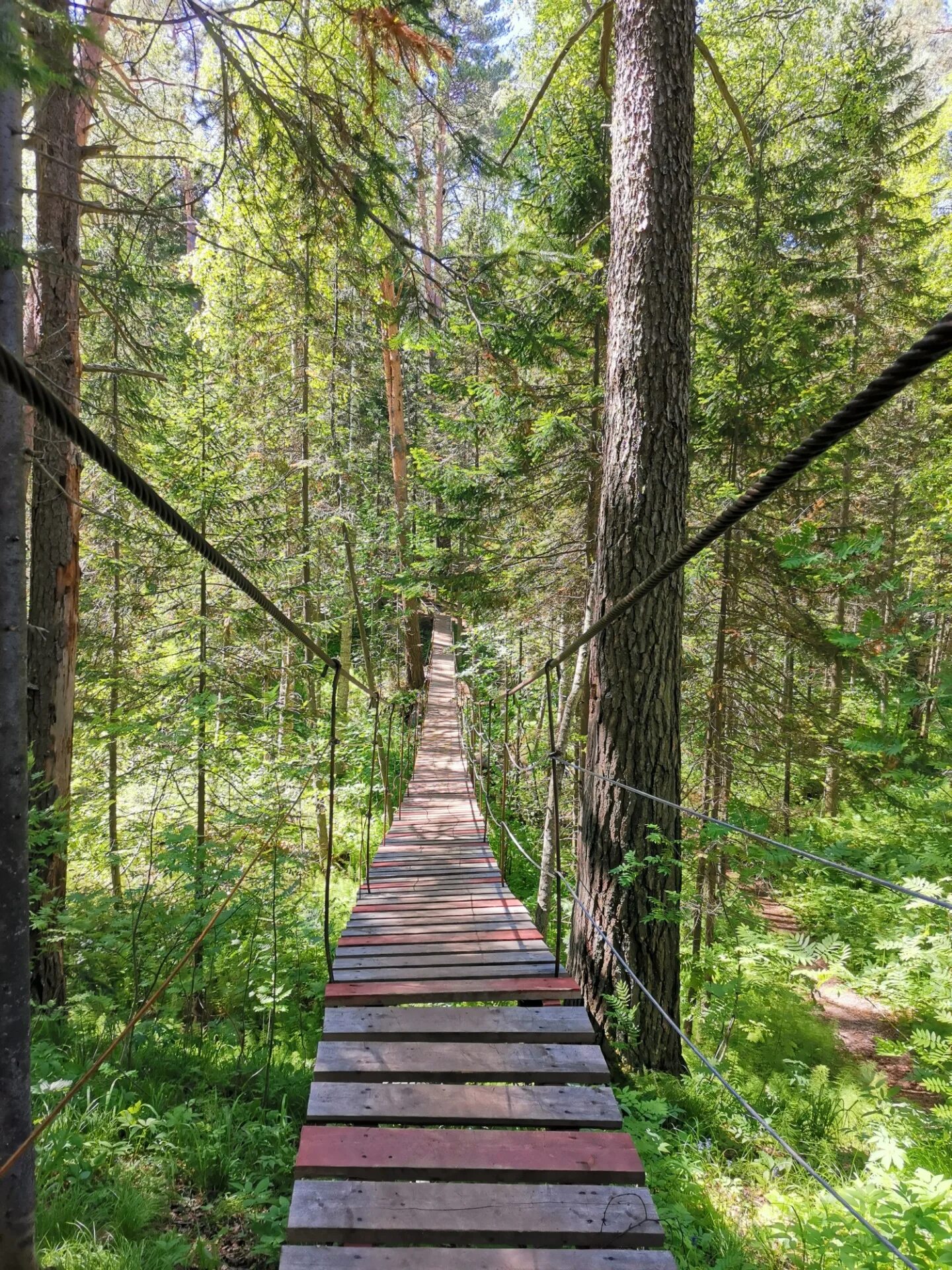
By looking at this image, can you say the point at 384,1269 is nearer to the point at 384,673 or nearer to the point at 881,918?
the point at 881,918

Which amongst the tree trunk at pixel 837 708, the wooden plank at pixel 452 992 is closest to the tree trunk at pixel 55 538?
the wooden plank at pixel 452 992

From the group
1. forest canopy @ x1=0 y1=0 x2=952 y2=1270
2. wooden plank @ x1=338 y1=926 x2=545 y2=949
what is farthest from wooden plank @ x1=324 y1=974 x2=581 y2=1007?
wooden plank @ x1=338 y1=926 x2=545 y2=949

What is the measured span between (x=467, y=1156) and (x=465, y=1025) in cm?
56

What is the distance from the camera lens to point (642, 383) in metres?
3.18

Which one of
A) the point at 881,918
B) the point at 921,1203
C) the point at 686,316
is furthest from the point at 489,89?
the point at 921,1203

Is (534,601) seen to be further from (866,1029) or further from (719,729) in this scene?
(866,1029)

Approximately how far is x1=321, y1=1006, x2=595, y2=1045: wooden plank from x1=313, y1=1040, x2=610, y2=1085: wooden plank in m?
0.04

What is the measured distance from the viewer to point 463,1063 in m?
1.97

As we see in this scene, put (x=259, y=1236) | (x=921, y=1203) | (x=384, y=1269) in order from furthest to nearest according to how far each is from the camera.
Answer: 1. (x=259, y=1236)
2. (x=921, y=1203)
3. (x=384, y=1269)

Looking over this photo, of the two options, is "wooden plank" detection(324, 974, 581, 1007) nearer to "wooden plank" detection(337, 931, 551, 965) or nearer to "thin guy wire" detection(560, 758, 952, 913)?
"wooden plank" detection(337, 931, 551, 965)

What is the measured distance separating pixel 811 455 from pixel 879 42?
422 inches

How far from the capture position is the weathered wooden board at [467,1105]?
1752mm

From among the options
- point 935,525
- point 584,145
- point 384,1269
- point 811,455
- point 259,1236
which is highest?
point 584,145

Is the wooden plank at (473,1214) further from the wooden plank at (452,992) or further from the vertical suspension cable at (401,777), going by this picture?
the vertical suspension cable at (401,777)
